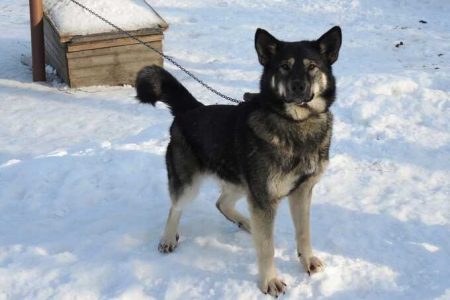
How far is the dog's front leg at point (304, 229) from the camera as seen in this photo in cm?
337

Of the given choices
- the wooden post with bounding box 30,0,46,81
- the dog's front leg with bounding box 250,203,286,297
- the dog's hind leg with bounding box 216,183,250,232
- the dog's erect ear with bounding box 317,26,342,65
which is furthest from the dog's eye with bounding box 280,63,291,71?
the wooden post with bounding box 30,0,46,81

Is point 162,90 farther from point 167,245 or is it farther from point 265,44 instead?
point 167,245

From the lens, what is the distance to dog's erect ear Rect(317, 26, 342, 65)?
3043 millimetres

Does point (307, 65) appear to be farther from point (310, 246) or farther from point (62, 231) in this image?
point (62, 231)

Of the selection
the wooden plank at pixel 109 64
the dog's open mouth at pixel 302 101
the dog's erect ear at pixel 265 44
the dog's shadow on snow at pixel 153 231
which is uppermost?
the dog's erect ear at pixel 265 44

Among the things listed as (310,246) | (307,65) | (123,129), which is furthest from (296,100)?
(123,129)

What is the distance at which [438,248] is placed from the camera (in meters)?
3.68

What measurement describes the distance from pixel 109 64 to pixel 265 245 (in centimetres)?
482

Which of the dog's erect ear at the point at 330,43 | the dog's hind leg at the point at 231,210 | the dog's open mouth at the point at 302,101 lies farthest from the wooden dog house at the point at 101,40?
the dog's open mouth at the point at 302,101

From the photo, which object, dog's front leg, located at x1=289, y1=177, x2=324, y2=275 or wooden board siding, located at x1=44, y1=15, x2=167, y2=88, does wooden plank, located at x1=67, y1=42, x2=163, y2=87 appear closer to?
wooden board siding, located at x1=44, y1=15, x2=167, y2=88

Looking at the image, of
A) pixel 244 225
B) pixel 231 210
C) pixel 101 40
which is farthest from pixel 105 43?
pixel 244 225

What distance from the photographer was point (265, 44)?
308 centimetres

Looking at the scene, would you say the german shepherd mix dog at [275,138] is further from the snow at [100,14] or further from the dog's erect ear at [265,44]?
the snow at [100,14]

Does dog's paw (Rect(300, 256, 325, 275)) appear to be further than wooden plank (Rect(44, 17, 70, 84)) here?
No
